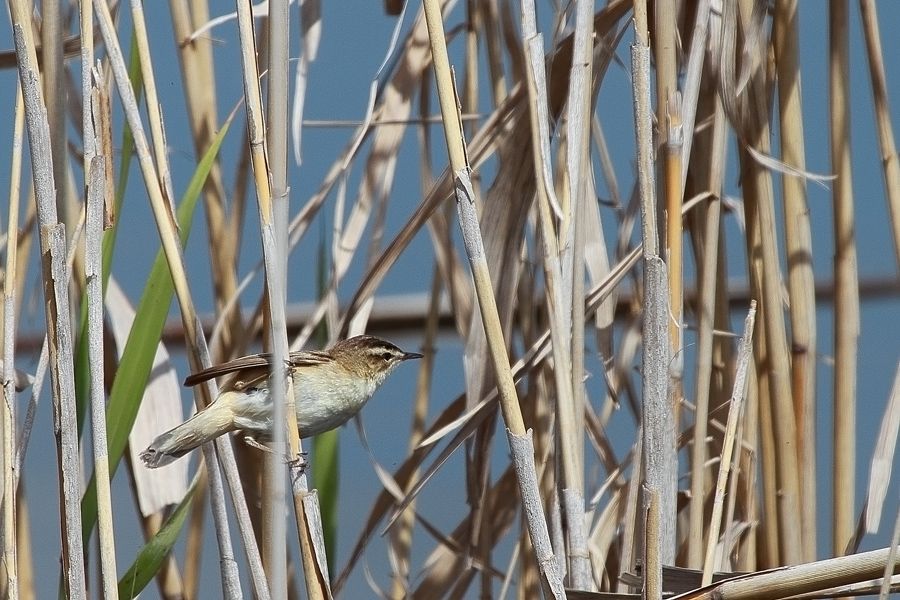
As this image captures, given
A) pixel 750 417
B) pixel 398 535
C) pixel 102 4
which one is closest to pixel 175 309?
pixel 398 535

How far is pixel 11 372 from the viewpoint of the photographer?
3.67ft

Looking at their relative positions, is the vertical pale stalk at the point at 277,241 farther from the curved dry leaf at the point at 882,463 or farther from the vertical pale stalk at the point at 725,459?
the curved dry leaf at the point at 882,463

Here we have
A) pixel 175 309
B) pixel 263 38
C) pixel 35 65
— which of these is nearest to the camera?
pixel 35 65

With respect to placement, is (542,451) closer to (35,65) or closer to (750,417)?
(750,417)

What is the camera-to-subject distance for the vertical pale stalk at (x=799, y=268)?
1.23 meters

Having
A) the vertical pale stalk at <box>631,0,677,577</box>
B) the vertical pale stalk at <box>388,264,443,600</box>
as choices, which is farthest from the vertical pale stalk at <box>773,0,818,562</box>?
the vertical pale stalk at <box>388,264,443,600</box>

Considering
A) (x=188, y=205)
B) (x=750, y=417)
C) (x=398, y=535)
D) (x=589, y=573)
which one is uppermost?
(x=188, y=205)

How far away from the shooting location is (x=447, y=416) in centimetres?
152

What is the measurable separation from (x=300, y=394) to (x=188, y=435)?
204mm

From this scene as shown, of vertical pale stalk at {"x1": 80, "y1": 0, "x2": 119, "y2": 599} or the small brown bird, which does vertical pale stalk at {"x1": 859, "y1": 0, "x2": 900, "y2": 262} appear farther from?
vertical pale stalk at {"x1": 80, "y1": 0, "x2": 119, "y2": 599}

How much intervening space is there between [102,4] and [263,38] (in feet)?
1.11

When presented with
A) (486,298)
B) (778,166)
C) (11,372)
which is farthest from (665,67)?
(11,372)

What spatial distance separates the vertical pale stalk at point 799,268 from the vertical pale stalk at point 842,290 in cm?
3

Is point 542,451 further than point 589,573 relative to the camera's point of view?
Yes
